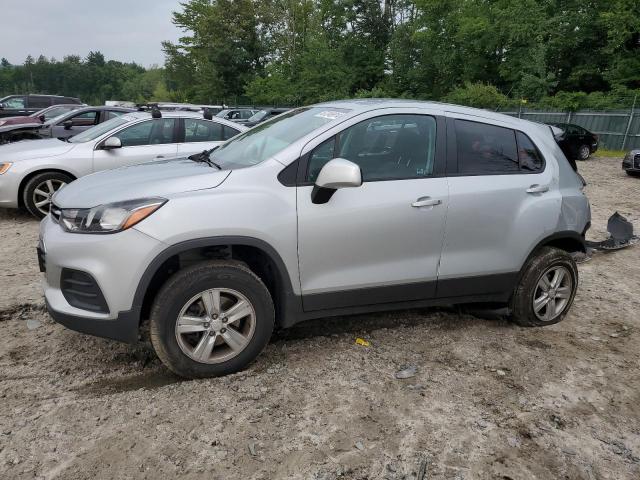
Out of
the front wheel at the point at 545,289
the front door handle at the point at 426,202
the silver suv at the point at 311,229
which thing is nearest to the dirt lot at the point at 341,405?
the front wheel at the point at 545,289

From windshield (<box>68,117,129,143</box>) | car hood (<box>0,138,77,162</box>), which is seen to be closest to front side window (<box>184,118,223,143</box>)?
Result: windshield (<box>68,117,129,143</box>)

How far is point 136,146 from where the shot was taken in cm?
721

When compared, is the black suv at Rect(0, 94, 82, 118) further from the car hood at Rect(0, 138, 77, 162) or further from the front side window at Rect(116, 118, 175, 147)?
the front side window at Rect(116, 118, 175, 147)

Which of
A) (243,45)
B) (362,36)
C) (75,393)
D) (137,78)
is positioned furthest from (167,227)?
(137,78)

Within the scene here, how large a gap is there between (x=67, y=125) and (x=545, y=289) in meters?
9.52

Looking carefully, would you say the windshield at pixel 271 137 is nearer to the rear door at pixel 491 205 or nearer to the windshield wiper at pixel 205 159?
the windshield wiper at pixel 205 159

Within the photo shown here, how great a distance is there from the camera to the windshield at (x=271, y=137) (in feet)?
10.7

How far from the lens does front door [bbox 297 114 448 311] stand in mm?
3096

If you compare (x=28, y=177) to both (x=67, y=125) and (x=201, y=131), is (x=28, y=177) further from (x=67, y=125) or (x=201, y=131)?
(x=67, y=125)

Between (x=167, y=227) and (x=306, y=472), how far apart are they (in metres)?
1.48

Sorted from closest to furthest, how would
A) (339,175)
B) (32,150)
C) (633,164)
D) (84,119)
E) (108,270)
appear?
(108,270), (339,175), (32,150), (84,119), (633,164)

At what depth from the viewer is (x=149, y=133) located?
7.33 meters

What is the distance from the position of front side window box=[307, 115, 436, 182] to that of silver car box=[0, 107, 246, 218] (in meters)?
4.47

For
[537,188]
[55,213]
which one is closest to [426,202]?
[537,188]
